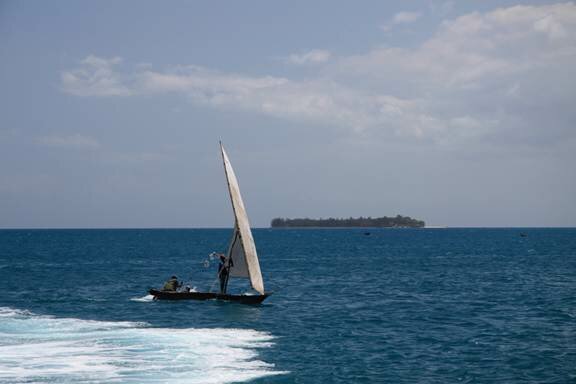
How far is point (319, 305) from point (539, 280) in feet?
103

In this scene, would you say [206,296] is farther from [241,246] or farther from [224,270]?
[241,246]

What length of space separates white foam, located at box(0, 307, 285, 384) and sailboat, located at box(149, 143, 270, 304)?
34.0 ft

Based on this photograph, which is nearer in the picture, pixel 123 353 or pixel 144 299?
pixel 123 353

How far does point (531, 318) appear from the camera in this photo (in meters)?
43.5

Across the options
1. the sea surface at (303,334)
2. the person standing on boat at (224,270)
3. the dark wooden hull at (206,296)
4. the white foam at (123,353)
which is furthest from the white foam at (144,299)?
the white foam at (123,353)

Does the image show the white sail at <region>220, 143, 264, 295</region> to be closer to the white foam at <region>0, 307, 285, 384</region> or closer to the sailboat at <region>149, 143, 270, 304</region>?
the sailboat at <region>149, 143, 270, 304</region>

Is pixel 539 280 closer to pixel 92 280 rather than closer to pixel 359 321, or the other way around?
pixel 359 321

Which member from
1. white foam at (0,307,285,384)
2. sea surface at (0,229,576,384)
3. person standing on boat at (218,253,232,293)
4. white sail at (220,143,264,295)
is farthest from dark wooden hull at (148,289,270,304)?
white foam at (0,307,285,384)

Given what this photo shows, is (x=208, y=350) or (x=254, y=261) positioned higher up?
A: (x=254, y=261)

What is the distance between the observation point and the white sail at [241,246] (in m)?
49.5

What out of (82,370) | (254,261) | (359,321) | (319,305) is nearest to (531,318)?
(359,321)

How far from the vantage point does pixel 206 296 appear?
51.2 m

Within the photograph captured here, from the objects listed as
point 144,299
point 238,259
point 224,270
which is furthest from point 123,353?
point 144,299

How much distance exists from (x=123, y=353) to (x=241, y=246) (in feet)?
64.1
